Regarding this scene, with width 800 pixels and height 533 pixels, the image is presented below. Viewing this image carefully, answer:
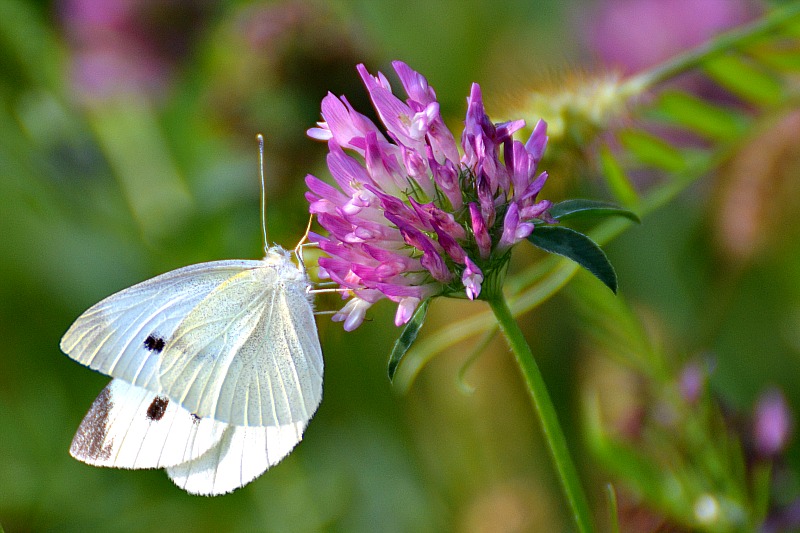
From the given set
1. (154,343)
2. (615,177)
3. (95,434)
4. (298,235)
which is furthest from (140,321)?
(615,177)

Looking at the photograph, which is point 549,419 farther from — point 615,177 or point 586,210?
point 615,177

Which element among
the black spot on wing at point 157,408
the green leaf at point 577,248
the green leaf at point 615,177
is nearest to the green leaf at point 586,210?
the green leaf at point 577,248

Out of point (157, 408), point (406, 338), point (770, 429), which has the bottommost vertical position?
point (770, 429)

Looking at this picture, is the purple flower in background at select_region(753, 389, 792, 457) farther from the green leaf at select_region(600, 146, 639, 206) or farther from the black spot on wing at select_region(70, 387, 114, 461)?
the black spot on wing at select_region(70, 387, 114, 461)

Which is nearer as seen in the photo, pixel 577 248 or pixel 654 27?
pixel 577 248

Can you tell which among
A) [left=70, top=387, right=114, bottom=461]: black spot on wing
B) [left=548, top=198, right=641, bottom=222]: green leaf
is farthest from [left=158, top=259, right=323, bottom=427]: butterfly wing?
[left=548, top=198, right=641, bottom=222]: green leaf
